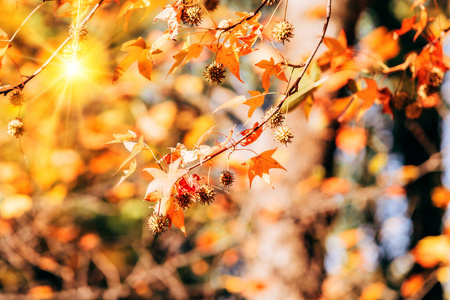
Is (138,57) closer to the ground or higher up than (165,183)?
higher up

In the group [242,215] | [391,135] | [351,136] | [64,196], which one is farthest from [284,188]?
[391,135]

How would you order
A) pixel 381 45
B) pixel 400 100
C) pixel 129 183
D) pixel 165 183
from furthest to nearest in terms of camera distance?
pixel 129 183
pixel 381 45
pixel 400 100
pixel 165 183

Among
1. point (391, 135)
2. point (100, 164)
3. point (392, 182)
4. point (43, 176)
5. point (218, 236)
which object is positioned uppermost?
point (391, 135)

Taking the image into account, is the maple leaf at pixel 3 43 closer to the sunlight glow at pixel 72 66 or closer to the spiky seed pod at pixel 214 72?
the sunlight glow at pixel 72 66

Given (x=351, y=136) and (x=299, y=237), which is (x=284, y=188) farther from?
(x=351, y=136)

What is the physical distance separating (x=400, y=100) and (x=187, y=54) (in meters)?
0.93

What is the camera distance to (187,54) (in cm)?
98

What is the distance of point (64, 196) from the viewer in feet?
13.8

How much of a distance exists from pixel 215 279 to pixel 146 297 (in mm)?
1186

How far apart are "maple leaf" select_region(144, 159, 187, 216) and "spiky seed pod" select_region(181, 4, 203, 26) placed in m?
0.38

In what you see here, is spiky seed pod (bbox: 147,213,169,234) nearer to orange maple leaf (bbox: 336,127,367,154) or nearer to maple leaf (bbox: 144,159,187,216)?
maple leaf (bbox: 144,159,187,216)

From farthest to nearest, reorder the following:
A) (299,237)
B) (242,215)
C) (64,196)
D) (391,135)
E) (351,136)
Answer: (391,135) → (351,136) → (64,196) → (242,215) → (299,237)

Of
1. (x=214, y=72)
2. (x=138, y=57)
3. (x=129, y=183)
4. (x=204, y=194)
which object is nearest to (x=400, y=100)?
(x=214, y=72)

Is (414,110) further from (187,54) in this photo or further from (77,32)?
(77,32)
